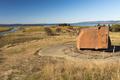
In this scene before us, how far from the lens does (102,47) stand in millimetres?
16531

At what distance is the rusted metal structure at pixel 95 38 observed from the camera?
54.1 feet

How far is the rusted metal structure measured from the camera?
650 inches

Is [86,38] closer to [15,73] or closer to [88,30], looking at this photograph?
[88,30]

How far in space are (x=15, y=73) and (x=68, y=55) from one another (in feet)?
22.3

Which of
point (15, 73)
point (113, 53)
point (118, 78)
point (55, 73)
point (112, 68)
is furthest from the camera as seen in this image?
point (113, 53)

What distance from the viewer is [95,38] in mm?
16719

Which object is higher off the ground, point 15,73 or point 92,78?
point 92,78

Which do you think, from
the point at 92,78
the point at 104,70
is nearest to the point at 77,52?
the point at 104,70

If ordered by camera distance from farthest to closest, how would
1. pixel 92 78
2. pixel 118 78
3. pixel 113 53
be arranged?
1. pixel 113 53
2. pixel 92 78
3. pixel 118 78

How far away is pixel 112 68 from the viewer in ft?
27.4

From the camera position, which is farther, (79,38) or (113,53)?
(79,38)

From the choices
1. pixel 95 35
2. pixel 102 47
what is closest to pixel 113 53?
pixel 102 47

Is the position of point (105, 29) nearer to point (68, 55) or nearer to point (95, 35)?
point (95, 35)

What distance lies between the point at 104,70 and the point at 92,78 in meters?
1.22
